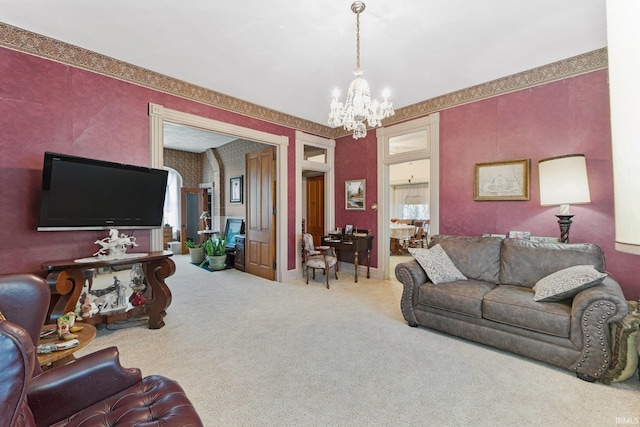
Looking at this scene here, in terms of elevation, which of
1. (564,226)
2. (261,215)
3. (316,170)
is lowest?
(564,226)

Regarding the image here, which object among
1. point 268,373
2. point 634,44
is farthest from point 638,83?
point 268,373

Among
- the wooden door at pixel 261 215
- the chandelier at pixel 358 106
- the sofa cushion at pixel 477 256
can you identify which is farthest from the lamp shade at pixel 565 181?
the wooden door at pixel 261 215

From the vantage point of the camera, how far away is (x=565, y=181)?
2.92 m

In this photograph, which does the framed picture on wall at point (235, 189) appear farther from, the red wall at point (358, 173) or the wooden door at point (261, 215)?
the red wall at point (358, 173)

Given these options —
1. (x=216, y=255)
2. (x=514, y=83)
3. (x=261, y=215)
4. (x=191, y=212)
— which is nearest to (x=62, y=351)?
(x=261, y=215)

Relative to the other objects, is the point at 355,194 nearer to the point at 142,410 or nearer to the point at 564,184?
the point at 564,184

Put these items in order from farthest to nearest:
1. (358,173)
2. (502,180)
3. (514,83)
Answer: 1. (358,173)
2. (502,180)
3. (514,83)

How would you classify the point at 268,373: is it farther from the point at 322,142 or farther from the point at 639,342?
the point at 322,142

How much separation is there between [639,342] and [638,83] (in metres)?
2.60

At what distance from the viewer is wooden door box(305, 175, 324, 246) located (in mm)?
6617

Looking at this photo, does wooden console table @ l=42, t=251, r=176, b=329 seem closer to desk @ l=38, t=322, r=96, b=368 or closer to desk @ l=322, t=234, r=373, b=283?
desk @ l=38, t=322, r=96, b=368

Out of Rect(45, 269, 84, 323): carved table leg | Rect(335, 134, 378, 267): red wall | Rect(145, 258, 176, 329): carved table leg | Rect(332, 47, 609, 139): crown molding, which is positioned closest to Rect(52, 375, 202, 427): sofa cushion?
Rect(45, 269, 84, 323): carved table leg

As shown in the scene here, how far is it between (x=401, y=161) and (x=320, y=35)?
8.71ft

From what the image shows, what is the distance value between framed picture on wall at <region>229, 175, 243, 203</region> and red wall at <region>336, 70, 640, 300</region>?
4712mm
